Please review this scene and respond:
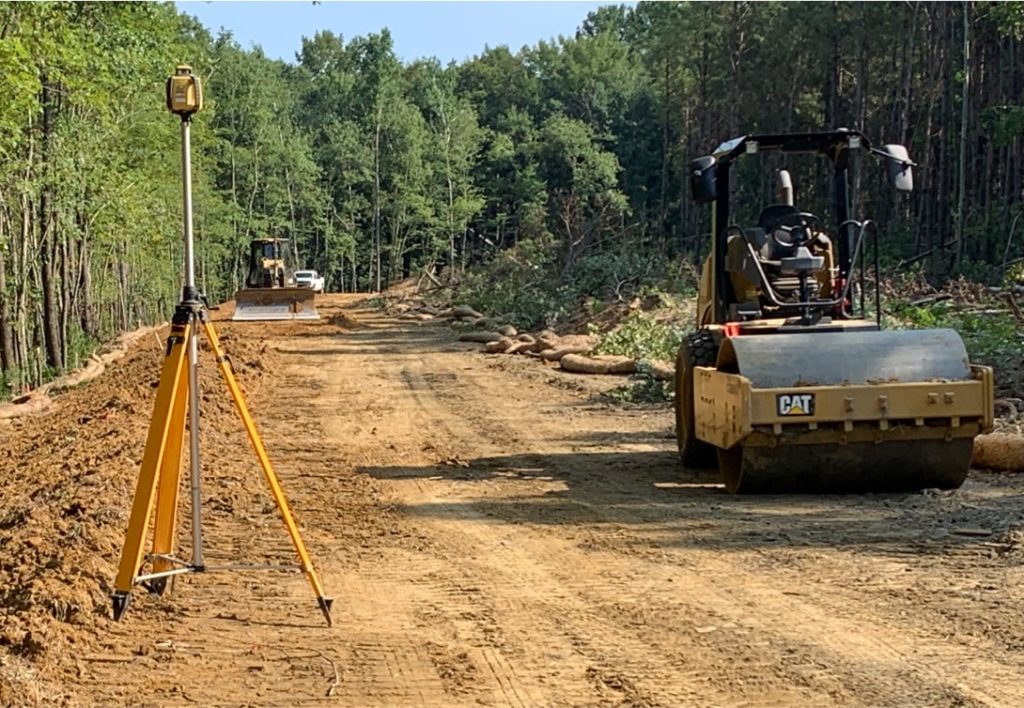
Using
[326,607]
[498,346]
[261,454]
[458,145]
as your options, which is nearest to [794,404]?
[326,607]

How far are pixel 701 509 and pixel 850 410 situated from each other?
1382mm

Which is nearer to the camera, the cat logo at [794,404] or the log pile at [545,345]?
the cat logo at [794,404]

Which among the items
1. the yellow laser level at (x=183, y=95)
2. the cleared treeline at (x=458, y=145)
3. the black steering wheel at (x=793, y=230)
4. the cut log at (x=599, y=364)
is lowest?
the cut log at (x=599, y=364)

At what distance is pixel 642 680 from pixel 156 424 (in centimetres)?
260

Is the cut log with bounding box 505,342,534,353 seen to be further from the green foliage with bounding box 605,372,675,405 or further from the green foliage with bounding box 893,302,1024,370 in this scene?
the green foliage with bounding box 893,302,1024,370

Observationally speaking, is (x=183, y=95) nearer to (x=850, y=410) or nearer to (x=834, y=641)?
(x=834, y=641)

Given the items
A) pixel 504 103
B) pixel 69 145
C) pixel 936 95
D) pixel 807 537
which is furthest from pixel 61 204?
pixel 504 103

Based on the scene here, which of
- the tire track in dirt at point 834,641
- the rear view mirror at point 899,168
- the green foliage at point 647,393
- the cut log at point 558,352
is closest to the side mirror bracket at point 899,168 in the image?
the rear view mirror at point 899,168

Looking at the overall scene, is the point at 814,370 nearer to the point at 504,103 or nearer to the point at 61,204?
the point at 61,204

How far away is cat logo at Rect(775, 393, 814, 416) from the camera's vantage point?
857cm

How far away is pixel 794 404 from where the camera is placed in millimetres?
8578

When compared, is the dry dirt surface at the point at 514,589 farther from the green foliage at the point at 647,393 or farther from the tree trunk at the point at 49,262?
the tree trunk at the point at 49,262

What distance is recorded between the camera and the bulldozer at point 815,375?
8.60 m

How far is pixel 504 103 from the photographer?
90812mm
